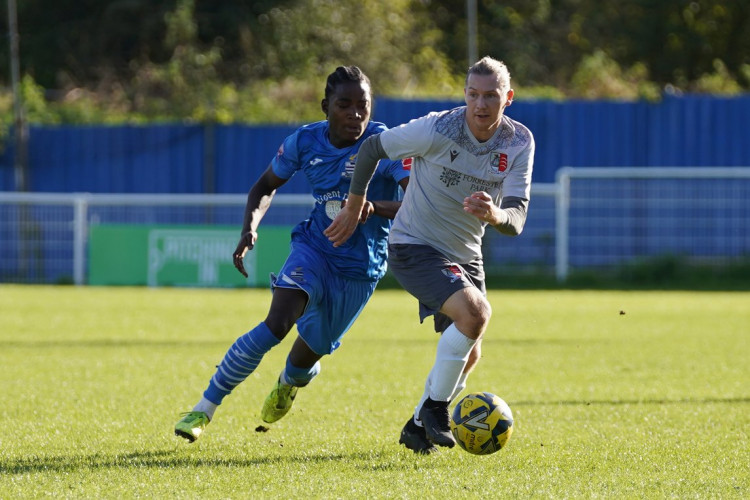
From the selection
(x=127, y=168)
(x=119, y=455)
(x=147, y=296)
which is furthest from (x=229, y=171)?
(x=119, y=455)

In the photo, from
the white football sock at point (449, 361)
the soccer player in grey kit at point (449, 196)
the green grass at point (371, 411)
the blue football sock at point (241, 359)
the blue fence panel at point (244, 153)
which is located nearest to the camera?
the green grass at point (371, 411)

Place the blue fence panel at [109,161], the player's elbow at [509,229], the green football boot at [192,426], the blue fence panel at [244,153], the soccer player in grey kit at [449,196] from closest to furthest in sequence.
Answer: the player's elbow at [509,229], the soccer player in grey kit at [449,196], the green football boot at [192,426], the blue fence panel at [244,153], the blue fence panel at [109,161]

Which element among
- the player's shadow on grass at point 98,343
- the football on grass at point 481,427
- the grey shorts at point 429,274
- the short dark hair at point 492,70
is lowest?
the player's shadow on grass at point 98,343

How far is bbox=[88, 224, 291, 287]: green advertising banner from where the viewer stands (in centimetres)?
1884

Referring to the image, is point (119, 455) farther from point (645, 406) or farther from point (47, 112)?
point (47, 112)

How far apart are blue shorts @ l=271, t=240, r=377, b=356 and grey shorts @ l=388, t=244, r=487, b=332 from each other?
17.9 inches

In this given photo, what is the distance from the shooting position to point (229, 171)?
72.4 feet

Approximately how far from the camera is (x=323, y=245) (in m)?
6.54

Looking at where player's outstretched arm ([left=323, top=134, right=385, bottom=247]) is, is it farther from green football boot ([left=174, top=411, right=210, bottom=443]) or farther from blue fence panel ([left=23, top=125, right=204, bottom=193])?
blue fence panel ([left=23, top=125, right=204, bottom=193])

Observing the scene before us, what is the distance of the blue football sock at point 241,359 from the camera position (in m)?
6.15

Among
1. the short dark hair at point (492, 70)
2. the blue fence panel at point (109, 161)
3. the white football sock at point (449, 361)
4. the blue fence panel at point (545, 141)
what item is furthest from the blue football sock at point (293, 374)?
the blue fence panel at point (109, 161)

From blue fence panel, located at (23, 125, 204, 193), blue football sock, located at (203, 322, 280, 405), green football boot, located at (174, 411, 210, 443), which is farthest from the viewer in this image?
blue fence panel, located at (23, 125, 204, 193)

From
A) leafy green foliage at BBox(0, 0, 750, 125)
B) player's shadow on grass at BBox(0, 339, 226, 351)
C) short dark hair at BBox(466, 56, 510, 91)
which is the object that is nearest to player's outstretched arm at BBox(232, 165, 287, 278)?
short dark hair at BBox(466, 56, 510, 91)

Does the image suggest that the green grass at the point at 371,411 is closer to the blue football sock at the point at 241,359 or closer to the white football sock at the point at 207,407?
the white football sock at the point at 207,407
